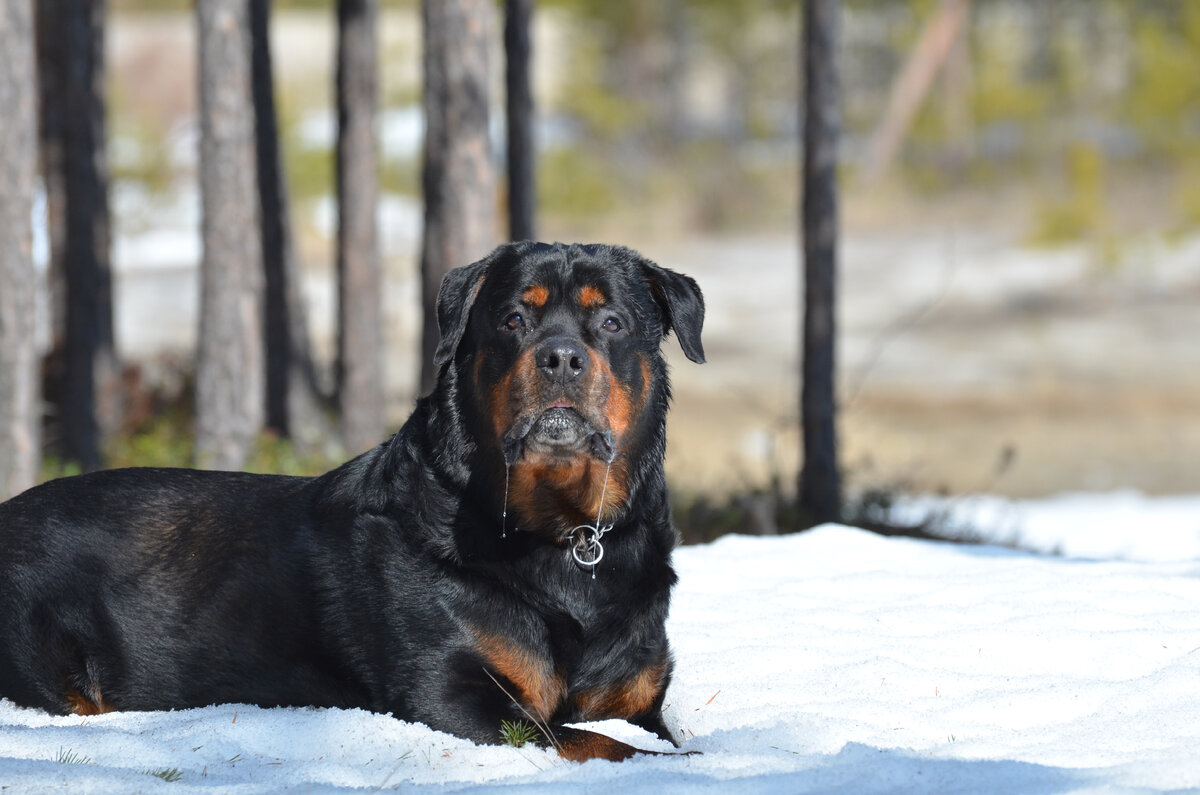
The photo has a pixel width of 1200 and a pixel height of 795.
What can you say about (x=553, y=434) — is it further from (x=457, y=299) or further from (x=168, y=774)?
(x=168, y=774)

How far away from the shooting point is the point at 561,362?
13.4 feet

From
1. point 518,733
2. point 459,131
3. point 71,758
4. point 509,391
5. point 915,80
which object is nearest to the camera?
point 71,758

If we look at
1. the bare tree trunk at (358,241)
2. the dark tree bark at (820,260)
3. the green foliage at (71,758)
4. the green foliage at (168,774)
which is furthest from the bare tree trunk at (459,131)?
the green foliage at (168,774)

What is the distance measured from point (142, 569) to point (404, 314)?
Result: 21.3 m

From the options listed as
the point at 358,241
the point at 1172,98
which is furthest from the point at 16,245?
the point at 1172,98

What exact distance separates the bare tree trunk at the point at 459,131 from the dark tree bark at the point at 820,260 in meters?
2.42

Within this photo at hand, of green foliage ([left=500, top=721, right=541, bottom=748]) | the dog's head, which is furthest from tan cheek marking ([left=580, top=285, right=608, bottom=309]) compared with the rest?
green foliage ([left=500, top=721, right=541, bottom=748])

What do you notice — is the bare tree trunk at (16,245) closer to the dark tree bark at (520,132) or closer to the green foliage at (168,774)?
the dark tree bark at (520,132)

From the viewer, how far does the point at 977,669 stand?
16.5 feet

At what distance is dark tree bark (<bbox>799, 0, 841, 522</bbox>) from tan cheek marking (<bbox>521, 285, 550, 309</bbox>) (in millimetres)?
5477

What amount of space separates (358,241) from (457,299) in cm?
772

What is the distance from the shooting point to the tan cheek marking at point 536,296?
4.40 metres

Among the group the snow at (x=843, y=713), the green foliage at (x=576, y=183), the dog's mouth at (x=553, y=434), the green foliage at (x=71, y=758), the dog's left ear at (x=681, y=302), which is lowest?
the snow at (x=843, y=713)

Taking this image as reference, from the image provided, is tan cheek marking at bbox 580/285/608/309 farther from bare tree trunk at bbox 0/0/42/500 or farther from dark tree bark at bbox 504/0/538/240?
dark tree bark at bbox 504/0/538/240
